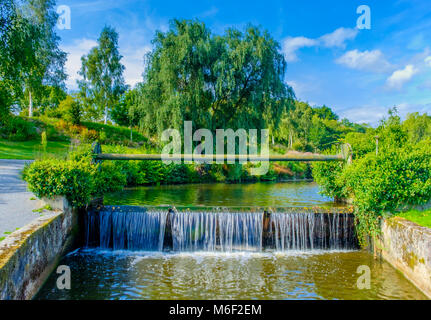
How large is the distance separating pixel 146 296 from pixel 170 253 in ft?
8.22

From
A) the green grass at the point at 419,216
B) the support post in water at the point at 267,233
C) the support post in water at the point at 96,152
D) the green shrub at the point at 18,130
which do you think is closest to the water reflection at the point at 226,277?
the support post in water at the point at 267,233

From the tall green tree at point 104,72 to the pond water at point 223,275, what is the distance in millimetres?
28008

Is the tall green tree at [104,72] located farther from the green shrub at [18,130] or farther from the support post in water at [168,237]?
the support post in water at [168,237]

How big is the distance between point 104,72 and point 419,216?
3284 cm

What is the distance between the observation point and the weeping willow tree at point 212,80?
15.7 meters

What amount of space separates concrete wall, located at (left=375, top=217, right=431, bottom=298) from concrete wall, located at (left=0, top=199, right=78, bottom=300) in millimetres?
6482

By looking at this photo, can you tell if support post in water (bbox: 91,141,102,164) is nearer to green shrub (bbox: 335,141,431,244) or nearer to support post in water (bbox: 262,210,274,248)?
support post in water (bbox: 262,210,274,248)

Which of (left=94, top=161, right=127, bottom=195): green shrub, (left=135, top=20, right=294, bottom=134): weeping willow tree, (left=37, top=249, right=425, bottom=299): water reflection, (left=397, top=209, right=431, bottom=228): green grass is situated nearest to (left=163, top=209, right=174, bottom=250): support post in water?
(left=37, top=249, right=425, bottom=299): water reflection

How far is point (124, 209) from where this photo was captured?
8391mm

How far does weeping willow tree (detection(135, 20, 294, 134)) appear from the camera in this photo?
1566 cm

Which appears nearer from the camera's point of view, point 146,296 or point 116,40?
point 146,296

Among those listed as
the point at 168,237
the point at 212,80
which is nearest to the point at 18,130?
the point at 212,80

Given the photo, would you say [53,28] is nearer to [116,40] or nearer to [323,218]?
[116,40]
